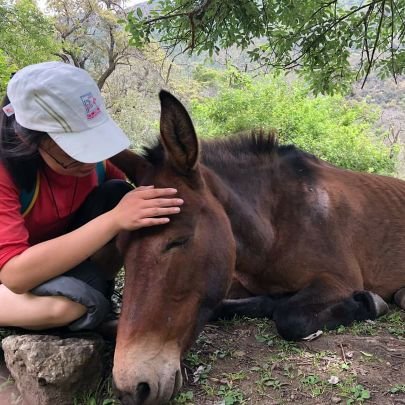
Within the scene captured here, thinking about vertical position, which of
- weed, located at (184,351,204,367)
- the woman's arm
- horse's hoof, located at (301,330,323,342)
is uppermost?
the woman's arm

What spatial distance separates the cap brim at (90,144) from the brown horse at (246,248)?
0.28 metres

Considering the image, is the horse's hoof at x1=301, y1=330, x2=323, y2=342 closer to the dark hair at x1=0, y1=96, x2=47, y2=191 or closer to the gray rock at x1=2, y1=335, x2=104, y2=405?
the gray rock at x1=2, y1=335, x2=104, y2=405

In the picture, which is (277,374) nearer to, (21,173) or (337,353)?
(337,353)

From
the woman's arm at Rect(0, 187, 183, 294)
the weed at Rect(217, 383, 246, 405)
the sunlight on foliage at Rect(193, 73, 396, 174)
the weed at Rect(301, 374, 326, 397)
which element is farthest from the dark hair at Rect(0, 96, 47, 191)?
the sunlight on foliage at Rect(193, 73, 396, 174)

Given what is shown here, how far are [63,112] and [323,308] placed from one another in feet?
6.97

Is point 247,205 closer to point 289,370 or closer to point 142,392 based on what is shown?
point 289,370

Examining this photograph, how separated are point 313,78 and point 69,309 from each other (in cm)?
474

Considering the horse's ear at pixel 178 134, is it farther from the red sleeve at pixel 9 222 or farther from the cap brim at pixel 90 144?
the red sleeve at pixel 9 222

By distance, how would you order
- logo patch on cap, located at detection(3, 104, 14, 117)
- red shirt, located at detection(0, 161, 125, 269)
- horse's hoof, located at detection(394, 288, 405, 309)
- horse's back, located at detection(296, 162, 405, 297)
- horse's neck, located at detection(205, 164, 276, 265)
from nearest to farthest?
red shirt, located at detection(0, 161, 125, 269)
logo patch on cap, located at detection(3, 104, 14, 117)
horse's neck, located at detection(205, 164, 276, 265)
horse's back, located at detection(296, 162, 405, 297)
horse's hoof, located at detection(394, 288, 405, 309)

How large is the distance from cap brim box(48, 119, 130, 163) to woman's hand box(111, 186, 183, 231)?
25 centimetres

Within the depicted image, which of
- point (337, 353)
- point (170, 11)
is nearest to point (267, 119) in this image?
point (170, 11)

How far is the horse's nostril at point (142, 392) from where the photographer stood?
2066 millimetres

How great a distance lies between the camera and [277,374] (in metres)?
2.68

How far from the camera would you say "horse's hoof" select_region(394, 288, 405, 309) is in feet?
12.8
